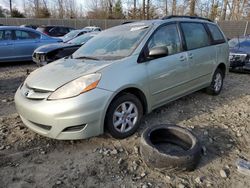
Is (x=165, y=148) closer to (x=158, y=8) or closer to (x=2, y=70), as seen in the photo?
(x=2, y=70)

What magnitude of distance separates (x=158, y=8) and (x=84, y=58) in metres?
34.7

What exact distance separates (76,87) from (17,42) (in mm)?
6826

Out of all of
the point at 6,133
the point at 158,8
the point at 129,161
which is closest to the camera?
the point at 129,161

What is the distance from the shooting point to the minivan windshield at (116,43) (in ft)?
11.3

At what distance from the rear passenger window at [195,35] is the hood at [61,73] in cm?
177

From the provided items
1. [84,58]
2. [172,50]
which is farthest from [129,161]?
[172,50]

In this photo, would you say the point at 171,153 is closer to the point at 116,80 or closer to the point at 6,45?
the point at 116,80

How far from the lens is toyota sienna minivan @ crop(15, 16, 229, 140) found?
2.77 meters

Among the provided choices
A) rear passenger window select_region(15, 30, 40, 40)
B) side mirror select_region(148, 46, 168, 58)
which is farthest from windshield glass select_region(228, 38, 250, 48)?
rear passenger window select_region(15, 30, 40, 40)

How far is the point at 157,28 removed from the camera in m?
3.65

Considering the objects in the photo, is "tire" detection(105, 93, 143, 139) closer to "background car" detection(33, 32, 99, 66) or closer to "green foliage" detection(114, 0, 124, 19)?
"background car" detection(33, 32, 99, 66)

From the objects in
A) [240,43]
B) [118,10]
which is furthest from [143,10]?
[240,43]

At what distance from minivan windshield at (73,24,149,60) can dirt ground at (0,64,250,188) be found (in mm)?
1179

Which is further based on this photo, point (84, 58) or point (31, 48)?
point (31, 48)
